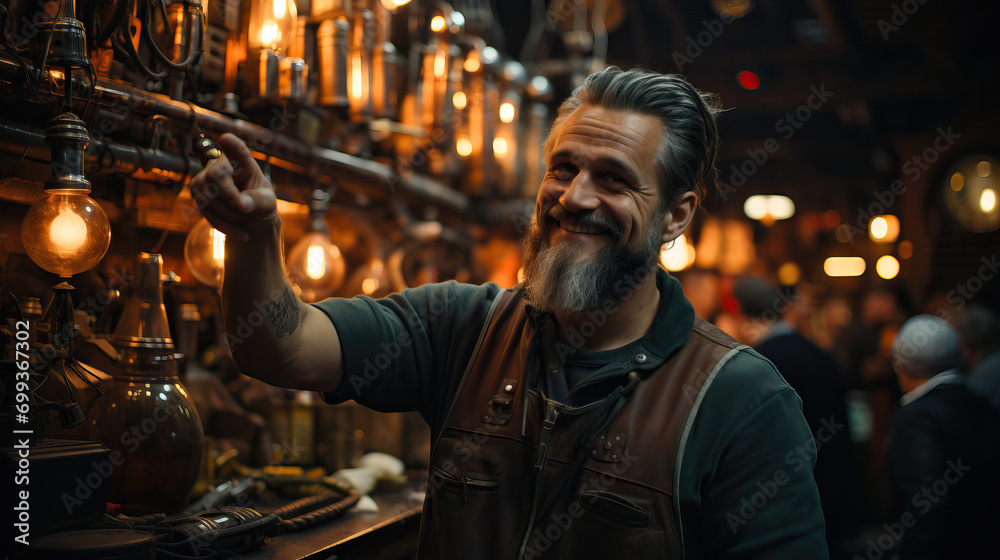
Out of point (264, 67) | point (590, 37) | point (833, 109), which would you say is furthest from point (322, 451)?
point (833, 109)

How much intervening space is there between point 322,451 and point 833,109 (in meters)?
6.39

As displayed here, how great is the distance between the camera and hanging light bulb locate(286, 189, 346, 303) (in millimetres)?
2943

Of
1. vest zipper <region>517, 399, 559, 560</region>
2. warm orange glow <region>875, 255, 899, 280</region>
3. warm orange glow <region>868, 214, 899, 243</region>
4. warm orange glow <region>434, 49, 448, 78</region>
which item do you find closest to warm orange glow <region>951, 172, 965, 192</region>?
warm orange glow <region>868, 214, 899, 243</region>

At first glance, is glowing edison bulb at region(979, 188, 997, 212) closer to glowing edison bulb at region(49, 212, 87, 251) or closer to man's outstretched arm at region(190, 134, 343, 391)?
man's outstretched arm at region(190, 134, 343, 391)

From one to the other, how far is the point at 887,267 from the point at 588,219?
804 centimetres

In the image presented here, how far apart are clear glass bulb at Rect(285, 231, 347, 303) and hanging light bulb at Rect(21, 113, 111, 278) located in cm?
126

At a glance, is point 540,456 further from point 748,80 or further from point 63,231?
point 748,80

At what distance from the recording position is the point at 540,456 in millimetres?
1716

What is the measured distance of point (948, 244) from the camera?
730cm

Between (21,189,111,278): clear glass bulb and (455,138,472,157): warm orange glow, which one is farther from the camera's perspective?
(455,138,472,157): warm orange glow

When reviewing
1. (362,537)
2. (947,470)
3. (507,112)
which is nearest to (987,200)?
(947,470)

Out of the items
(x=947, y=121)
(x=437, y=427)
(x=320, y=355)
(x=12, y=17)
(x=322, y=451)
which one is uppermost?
(x=947, y=121)

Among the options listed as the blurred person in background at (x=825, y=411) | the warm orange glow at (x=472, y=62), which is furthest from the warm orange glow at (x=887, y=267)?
the warm orange glow at (x=472, y=62)

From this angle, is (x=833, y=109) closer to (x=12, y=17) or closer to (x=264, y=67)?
(x=264, y=67)
